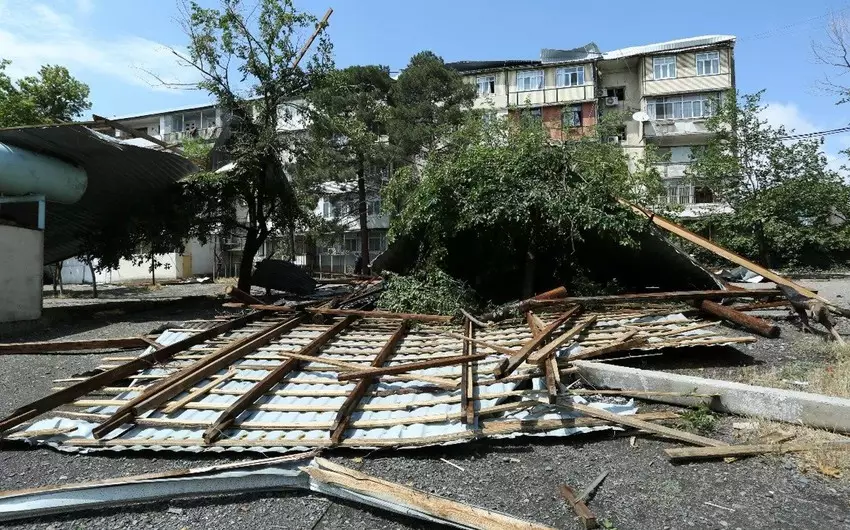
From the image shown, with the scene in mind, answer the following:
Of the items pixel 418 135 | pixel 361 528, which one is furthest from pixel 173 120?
pixel 361 528

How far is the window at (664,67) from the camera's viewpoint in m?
31.3

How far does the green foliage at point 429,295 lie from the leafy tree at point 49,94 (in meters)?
19.3

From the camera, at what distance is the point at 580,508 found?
10.4 feet

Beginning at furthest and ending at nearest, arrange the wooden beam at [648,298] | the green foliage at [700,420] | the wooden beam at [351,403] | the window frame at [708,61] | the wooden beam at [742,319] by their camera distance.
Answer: the window frame at [708,61], the wooden beam at [648,298], the wooden beam at [742,319], the green foliage at [700,420], the wooden beam at [351,403]

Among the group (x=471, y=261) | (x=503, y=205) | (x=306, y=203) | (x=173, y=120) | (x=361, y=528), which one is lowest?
(x=361, y=528)

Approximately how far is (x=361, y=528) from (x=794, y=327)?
7.89 m

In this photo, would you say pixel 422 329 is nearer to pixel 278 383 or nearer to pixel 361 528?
pixel 278 383

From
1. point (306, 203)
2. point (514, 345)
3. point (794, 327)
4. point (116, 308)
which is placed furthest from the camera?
point (306, 203)

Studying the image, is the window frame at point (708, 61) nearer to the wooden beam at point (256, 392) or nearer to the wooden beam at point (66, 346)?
the wooden beam at point (256, 392)

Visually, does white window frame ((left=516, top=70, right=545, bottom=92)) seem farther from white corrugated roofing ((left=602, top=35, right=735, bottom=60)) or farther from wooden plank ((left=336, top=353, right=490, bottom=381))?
wooden plank ((left=336, top=353, right=490, bottom=381))

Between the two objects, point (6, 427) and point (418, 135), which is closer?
point (6, 427)

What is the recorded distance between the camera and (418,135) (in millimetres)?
24531

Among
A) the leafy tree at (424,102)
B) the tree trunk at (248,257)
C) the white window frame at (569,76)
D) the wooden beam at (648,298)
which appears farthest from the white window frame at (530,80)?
the wooden beam at (648,298)

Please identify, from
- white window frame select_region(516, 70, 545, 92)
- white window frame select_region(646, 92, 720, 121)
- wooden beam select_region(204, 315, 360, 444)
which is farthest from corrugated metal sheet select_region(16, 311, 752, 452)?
white window frame select_region(646, 92, 720, 121)
